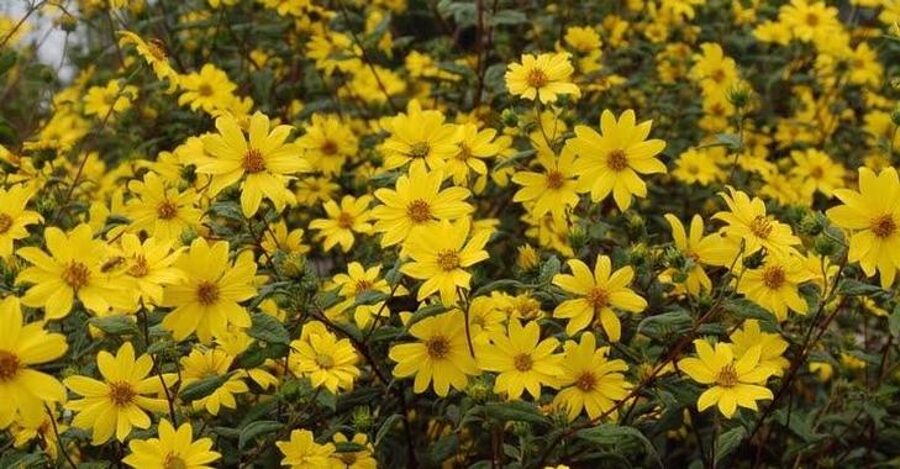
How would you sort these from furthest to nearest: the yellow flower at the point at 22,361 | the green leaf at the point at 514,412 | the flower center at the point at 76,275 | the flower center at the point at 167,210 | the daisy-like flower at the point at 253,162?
1. the flower center at the point at 167,210
2. the daisy-like flower at the point at 253,162
3. the green leaf at the point at 514,412
4. the flower center at the point at 76,275
5. the yellow flower at the point at 22,361

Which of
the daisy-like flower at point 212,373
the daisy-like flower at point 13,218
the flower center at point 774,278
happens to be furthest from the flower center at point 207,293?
the flower center at point 774,278

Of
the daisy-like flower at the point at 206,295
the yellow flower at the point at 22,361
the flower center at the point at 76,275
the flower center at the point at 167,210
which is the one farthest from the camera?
the flower center at the point at 167,210

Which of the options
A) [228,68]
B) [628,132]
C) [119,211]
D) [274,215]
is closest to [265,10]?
[228,68]

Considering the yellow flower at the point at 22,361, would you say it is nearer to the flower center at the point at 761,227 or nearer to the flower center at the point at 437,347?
the flower center at the point at 437,347

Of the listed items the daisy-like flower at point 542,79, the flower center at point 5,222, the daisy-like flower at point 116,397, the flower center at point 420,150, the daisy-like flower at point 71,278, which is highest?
the daisy-like flower at point 71,278

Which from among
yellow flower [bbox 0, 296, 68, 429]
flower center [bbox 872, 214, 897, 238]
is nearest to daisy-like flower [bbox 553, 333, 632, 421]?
flower center [bbox 872, 214, 897, 238]

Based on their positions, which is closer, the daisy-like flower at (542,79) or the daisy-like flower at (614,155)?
the daisy-like flower at (614,155)

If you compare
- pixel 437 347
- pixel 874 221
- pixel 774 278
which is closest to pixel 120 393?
pixel 437 347

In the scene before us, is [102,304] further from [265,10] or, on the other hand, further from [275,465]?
[265,10]
